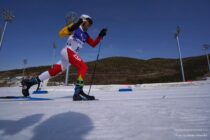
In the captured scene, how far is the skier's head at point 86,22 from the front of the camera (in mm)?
4061

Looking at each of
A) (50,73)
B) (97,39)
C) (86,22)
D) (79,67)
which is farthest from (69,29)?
(50,73)

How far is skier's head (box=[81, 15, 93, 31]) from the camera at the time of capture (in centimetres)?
406

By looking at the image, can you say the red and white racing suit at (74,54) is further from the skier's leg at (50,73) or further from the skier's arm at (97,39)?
the skier's arm at (97,39)

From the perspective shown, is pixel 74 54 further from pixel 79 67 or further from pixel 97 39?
pixel 97 39

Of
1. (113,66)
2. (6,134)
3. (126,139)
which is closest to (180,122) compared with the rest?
(126,139)

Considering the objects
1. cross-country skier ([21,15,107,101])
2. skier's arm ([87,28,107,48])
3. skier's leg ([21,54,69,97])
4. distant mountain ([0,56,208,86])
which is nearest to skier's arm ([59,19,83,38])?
cross-country skier ([21,15,107,101])

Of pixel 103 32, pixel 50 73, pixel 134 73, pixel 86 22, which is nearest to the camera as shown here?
pixel 86 22

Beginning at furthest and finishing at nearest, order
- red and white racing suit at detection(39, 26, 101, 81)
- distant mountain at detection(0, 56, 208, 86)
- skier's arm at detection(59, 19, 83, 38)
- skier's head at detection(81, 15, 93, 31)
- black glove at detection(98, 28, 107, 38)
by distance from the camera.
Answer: distant mountain at detection(0, 56, 208, 86), black glove at detection(98, 28, 107, 38), skier's head at detection(81, 15, 93, 31), red and white racing suit at detection(39, 26, 101, 81), skier's arm at detection(59, 19, 83, 38)

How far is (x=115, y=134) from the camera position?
1.28m

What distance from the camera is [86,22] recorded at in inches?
161

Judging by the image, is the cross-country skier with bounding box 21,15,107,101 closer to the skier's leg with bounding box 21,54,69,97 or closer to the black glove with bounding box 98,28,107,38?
the skier's leg with bounding box 21,54,69,97

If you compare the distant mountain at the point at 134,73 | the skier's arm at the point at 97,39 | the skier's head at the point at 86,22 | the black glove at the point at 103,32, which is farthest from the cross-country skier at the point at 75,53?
the distant mountain at the point at 134,73

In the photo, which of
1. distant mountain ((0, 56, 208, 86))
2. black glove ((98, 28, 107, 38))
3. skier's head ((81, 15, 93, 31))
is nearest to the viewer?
skier's head ((81, 15, 93, 31))

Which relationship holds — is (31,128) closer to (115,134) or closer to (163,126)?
(115,134)
